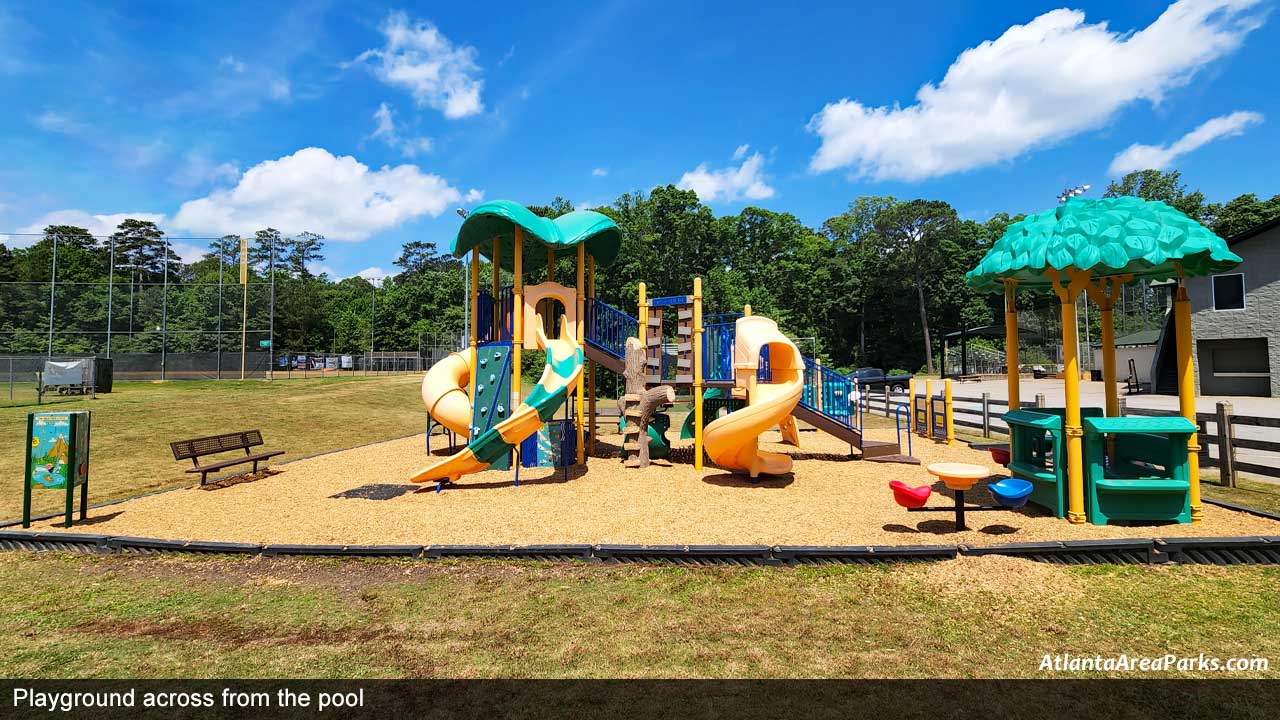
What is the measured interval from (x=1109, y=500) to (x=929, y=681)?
4962mm

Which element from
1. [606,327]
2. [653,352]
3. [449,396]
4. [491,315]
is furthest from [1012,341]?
[449,396]

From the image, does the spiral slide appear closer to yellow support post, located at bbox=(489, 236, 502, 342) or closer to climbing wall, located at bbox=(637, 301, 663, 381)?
climbing wall, located at bbox=(637, 301, 663, 381)

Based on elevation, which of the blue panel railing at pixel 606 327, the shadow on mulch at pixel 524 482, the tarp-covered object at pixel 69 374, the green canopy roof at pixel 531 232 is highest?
the green canopy roof at pixel 531 232

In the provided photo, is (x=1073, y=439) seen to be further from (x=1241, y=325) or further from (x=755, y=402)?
(x=1241, y=325)

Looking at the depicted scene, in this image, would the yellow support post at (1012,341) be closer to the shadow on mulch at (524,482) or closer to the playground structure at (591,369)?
the playground structure at (591,369)

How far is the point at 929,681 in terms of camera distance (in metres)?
3.49

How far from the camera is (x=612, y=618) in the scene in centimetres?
448

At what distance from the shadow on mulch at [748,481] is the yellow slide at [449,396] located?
485 centimetres

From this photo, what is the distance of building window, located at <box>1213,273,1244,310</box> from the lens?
23.1 metres

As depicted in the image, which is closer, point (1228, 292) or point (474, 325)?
point (474, 325)

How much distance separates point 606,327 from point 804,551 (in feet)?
25.3

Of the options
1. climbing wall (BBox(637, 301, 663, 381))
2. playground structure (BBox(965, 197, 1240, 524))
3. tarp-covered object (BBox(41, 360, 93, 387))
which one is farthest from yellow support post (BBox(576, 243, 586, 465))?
tarp-covered object (BBox(41, 360, 93, 387))

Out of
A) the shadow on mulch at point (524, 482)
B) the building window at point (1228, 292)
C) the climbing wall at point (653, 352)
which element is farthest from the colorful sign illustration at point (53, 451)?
the building window at point (1228, 292)

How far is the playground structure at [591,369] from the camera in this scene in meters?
9.80
